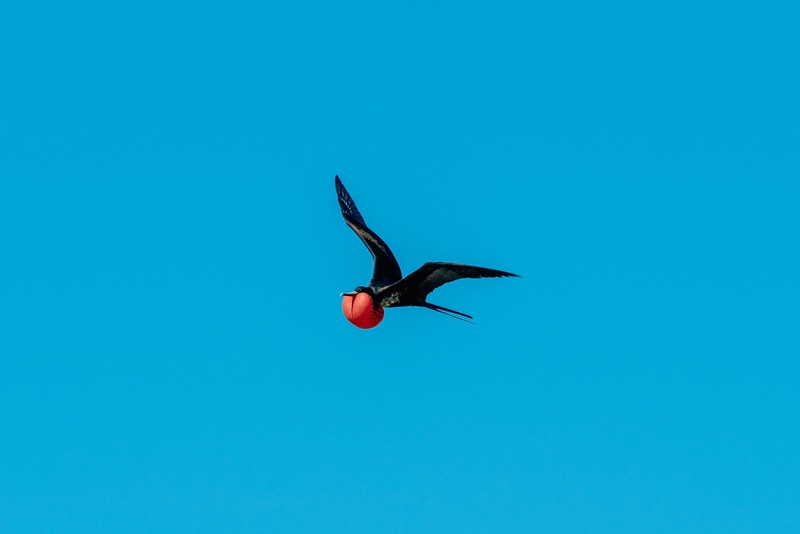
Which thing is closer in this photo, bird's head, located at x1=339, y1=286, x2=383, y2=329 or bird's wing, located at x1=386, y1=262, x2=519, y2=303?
bird's wing, located at x1=386, y1=262, x2=519, y2=303

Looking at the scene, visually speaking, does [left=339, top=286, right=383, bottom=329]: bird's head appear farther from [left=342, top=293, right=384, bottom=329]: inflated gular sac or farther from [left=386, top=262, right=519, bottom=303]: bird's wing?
[left=386, top=262, right=519, bottom=303]: bird's wing

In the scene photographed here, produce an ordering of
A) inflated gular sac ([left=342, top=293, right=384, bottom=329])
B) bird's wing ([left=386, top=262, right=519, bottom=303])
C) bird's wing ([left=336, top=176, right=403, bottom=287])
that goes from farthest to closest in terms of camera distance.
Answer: bird's wing ([left=336, top=176, right=403, bottom=287]) → inflated gular sac ([left=342, top=293, right=384, bottom=329]) → bird's wing ([left=386, top=262, right=519, bottom=303])

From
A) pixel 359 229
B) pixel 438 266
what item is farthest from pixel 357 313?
pixel 359 229

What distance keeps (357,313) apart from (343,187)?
826cm

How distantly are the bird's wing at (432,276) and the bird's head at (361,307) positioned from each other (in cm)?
43

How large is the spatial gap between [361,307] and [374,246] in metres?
A: 4.57

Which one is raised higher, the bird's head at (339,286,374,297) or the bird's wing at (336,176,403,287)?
the bird's wing at (336,176,403,287)

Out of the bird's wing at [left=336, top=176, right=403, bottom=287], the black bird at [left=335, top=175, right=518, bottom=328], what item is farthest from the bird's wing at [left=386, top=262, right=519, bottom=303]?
the bird's wing at [left=336, top=176, right=403, bottom=287]

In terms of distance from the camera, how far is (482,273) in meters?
19.9

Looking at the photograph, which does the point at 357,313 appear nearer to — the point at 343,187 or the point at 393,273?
the point at 393,273

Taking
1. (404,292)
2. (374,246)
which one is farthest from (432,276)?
(374,246)

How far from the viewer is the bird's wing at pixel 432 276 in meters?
20.0

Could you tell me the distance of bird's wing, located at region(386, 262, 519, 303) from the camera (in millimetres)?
19969

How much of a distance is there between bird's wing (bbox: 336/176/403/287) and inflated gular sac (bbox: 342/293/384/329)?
4.71 ft
